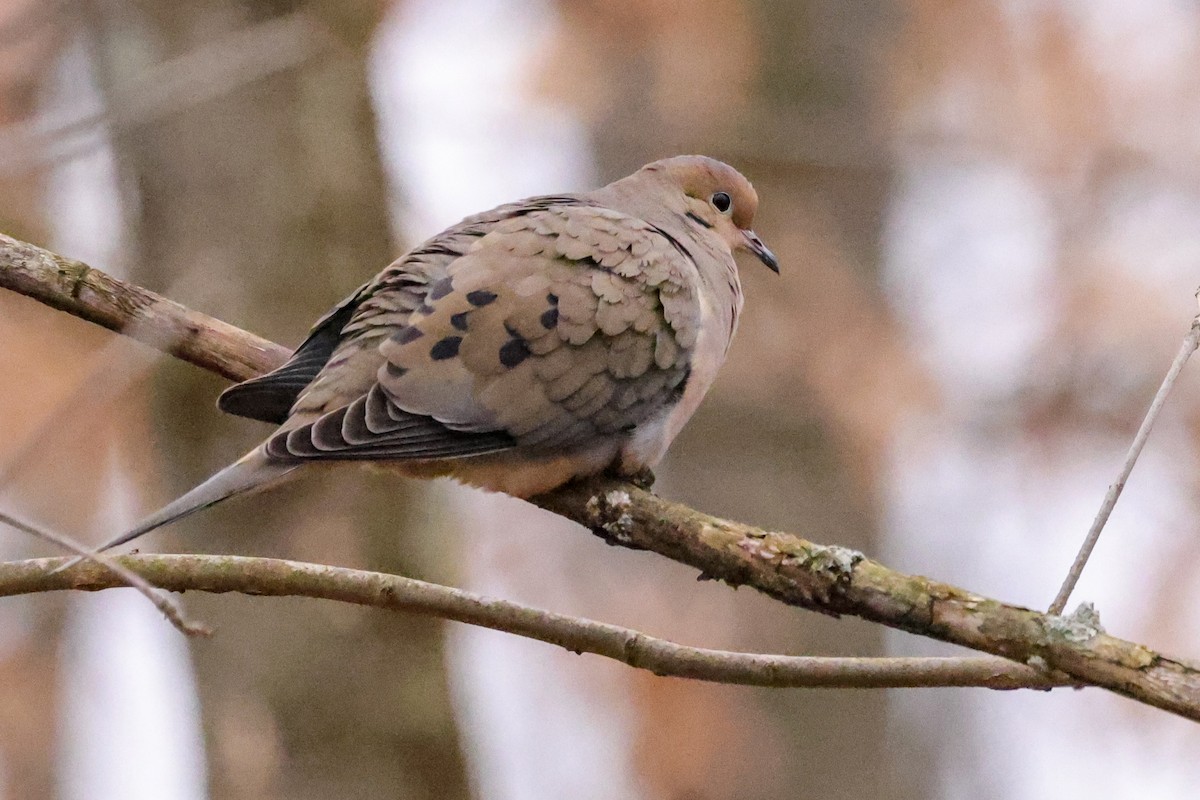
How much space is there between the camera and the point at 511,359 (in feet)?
9.25

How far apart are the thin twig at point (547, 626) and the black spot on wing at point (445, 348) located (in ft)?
2.73

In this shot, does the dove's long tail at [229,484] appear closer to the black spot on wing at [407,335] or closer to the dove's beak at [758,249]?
the black spot on wing at [407,335]

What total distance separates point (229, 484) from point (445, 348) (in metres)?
0.59

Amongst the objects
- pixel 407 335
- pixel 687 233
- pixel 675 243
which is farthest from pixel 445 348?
pixel 687 233

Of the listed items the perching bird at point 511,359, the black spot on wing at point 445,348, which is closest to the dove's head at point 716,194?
the perching bird at point 511,359

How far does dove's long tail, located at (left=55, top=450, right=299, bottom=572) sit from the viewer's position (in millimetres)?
2170

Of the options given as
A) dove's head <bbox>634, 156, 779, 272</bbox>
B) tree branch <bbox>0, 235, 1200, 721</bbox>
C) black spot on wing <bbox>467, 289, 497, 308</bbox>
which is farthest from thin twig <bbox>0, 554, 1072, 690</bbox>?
dove's head <bbox>634, 156, 779, 272</bbox>

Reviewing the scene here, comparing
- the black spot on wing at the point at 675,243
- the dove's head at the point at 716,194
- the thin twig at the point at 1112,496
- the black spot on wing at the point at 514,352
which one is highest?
the dove's head at the point at 716,194

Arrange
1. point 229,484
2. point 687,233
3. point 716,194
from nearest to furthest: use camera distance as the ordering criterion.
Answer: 1. point 229,484
2. point 687,233
3. point 716,194

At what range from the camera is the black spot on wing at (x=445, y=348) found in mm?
2768

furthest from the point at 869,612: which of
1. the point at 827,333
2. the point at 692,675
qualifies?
the point at 827,333

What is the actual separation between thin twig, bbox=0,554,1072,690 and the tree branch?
2 centimetres

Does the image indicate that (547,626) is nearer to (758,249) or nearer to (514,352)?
(514,352)

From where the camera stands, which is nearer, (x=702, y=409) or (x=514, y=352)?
(x=514, y=352)
